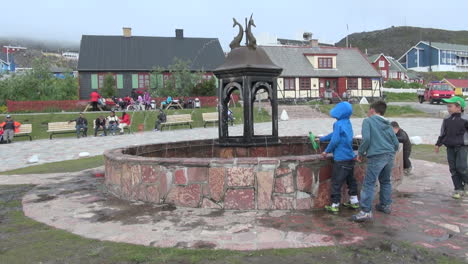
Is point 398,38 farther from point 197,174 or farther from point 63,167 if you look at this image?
point 197,174

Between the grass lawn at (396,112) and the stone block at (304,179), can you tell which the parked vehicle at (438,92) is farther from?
the stone block at (304,179)

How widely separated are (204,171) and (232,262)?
2093mm

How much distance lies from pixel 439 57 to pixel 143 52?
63.8 meters

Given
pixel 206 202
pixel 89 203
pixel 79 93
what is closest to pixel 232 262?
pixel 206 202

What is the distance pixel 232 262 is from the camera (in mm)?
3844

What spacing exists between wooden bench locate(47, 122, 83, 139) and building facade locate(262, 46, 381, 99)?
92.1ft

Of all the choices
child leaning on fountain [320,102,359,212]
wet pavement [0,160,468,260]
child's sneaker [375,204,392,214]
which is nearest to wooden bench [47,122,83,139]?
wet pavement [0,160,468,260]

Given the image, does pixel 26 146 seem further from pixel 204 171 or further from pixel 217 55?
pixel 217 55

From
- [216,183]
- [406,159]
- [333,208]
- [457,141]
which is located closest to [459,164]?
[457,141]

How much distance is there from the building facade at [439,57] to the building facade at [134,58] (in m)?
54.9

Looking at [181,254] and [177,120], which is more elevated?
[177,120]

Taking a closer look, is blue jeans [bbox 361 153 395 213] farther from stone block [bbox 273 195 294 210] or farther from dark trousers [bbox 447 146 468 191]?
dark trousers [bbox 447 146 468 191]

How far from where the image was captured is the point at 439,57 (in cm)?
8269

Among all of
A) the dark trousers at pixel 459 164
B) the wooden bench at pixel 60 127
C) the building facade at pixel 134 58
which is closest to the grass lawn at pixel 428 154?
the dark trousers at pixel 459 164
